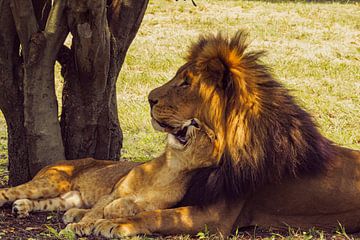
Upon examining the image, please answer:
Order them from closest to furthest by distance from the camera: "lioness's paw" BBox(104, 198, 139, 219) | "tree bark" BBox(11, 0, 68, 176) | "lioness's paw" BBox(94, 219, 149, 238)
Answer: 1. "lioness's paw" BBox(94, 219, 149, 238)
2. "lioness's paw" BBox(104, 198, 139, 219)
3. "tree bark" BBox(11, 0, 68, 176)

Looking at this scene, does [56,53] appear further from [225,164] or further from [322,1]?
[322,1]

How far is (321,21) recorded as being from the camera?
1425 centimetres

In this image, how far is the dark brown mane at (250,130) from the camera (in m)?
4.40

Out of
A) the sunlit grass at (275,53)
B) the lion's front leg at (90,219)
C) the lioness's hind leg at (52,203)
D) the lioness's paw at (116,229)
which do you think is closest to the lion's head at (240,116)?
the lioness's paw at (116,229)

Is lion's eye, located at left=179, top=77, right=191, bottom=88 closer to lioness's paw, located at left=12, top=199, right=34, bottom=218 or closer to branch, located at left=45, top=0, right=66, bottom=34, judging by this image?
branch, located at left=45, top=0, right=66, bottom=34

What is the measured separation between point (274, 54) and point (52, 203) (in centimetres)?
754

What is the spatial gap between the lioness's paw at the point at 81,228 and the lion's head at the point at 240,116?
0.66m

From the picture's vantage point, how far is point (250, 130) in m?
4.40

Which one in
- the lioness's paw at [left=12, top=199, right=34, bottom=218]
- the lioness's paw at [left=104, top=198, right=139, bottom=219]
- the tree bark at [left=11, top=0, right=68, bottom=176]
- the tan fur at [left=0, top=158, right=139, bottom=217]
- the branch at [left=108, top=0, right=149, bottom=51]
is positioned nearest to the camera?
the lioness's paw at [left=104, top=198, right=139, bottom=219]

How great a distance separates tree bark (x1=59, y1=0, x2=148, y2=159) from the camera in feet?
17.2

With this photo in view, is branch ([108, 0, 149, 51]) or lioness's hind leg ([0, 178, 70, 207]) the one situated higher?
branch ([108, 0, 149, 51])

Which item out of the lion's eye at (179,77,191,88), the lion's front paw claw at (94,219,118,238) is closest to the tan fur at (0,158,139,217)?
the lion's front paw claw at (94,219,118,238)

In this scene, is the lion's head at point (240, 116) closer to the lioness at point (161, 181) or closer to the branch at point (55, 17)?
the lioness at point (161, 181)

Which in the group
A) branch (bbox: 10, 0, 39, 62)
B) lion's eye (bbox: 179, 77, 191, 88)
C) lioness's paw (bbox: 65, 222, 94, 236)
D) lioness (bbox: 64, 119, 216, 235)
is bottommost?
lioness's paw (bbox: 65, 222, 94, 236)
